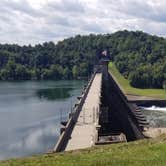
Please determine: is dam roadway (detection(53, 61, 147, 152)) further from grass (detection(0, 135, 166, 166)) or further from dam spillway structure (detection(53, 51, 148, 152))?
grass (detection(0, 135, 166, 166))

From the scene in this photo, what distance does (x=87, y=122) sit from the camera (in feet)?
139

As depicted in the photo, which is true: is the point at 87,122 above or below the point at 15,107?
above

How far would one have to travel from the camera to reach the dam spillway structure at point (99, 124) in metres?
31.0

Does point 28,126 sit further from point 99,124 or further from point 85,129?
point 85,129

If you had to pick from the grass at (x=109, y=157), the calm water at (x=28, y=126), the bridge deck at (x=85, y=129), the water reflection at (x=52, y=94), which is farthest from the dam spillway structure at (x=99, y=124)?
the water reflection at (x=52, y=94)

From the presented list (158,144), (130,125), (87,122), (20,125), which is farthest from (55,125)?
(158,144)

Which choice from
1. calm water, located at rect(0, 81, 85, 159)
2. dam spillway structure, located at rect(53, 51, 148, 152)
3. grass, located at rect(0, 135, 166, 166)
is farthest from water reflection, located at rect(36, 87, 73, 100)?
grass, located at rect(0, 135, 166, 166)

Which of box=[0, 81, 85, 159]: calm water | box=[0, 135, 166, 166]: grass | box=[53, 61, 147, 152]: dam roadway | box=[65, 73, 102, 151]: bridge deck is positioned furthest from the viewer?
box=[0, 81, 85, 159]: calm water

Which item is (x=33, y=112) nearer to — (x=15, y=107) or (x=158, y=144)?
(x=15, y=107)

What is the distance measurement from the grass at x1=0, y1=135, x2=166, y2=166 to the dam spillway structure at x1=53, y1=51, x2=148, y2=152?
18.2 feet

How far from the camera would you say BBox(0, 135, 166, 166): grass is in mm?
17422

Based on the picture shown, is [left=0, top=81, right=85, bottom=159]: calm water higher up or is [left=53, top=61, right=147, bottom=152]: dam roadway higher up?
[left=53, top=61, right=147, bottom=152]: dam roadway

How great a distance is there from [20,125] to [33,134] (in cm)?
766

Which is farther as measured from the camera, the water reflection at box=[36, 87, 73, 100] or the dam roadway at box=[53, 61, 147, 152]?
the water reflection at box=[36, 87, 73, 100]
